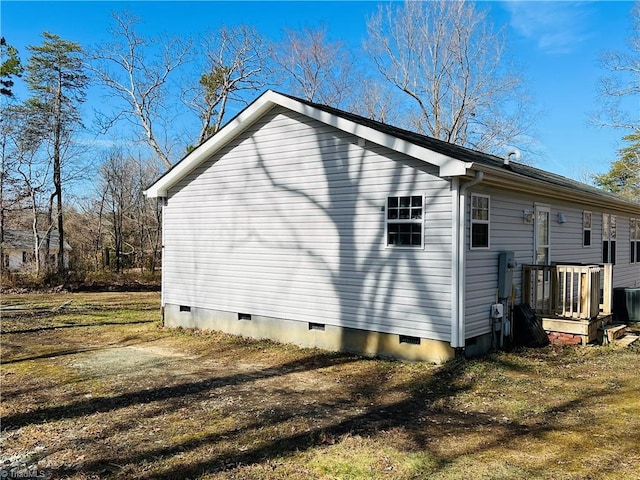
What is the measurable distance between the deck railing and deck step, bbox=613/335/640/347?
22.3 inches

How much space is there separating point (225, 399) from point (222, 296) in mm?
4551

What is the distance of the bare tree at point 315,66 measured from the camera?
28500 millimetres

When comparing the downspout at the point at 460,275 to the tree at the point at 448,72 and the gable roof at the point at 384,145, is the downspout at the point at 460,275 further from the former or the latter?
the tree at the point at 448,72

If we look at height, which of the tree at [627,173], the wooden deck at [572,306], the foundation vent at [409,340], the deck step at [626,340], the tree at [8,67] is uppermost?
the tree at [8,67]

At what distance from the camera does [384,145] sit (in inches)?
306

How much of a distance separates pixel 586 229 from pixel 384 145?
7004 mm

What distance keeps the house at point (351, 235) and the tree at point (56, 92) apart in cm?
1619

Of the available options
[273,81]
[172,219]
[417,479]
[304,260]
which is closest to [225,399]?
[417,479]

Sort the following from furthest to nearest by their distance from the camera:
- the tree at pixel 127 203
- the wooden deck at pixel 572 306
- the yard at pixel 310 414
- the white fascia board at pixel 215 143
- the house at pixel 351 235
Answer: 1. the tree at pixel 127 203
2. the white fascia board at pixel 215 143
3. the wooden deck at pixel 572 306
4. the house at pixel 351 235
5. the yard at pixel 310 414

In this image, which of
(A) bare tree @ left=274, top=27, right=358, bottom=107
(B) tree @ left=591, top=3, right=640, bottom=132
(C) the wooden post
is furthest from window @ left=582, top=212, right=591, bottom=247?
(A) bare tree @ left=274, top=27, right=358, bottom=107

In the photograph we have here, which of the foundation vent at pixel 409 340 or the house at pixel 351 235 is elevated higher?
the house at pixel 351 235

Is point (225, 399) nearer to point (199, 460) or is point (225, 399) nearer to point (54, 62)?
point (199, 460)

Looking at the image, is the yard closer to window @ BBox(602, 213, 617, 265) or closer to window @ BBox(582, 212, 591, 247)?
window @ BBox(582, 212, 591, 247)

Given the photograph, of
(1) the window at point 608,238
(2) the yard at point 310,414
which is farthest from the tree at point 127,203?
(1) the window at point 608,238
